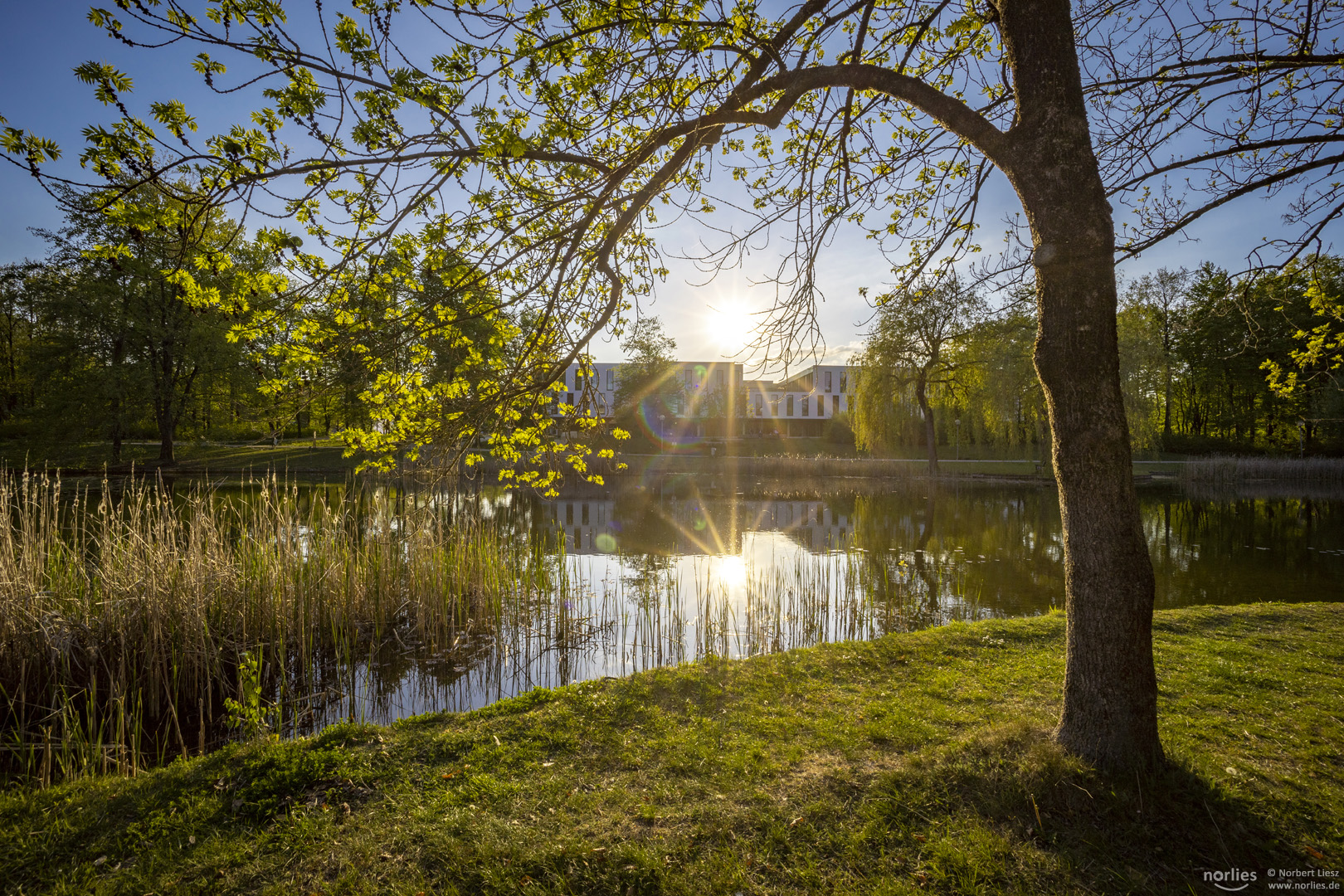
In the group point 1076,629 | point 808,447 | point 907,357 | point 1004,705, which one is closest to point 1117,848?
point 1076,629

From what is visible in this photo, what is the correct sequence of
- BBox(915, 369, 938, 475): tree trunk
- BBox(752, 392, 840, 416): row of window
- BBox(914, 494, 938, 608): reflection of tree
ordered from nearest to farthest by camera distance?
BBox(914, 494, 938, 608): reflection of tree, BBox(915, 369, 938, 475): tree trunk, BBox(752, 392, 840, 416): row of window

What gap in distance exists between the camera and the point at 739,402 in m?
50.2

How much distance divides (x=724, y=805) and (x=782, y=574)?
Answer: 551 centimetres

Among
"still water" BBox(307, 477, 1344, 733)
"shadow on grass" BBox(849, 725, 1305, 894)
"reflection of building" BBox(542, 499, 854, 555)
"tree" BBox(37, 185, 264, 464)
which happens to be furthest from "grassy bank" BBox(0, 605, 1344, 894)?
"tree" BBox(37, 185, 264, 464)

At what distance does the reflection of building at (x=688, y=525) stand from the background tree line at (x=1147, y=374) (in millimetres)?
6247

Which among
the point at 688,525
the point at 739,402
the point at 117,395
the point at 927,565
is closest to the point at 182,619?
the point at 927,565

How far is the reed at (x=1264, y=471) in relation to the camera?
2619cm

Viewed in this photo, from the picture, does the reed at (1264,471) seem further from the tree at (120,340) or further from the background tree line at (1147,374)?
the tree at (120,340)

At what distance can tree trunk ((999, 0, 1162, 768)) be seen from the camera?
113 inches

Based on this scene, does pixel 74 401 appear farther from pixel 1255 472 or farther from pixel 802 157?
pixel 1255 472

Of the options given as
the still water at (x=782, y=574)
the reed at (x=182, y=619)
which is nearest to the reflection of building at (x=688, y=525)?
the still water at (x=782, y=574)

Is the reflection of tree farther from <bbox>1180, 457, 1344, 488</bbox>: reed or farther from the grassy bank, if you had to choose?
<bbox>1180, 457, 1344, 488</bbox>: reed

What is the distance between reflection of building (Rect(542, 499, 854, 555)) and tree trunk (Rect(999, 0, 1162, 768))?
29.5 feet

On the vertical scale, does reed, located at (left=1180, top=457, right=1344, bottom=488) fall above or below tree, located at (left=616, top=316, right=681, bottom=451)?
below
